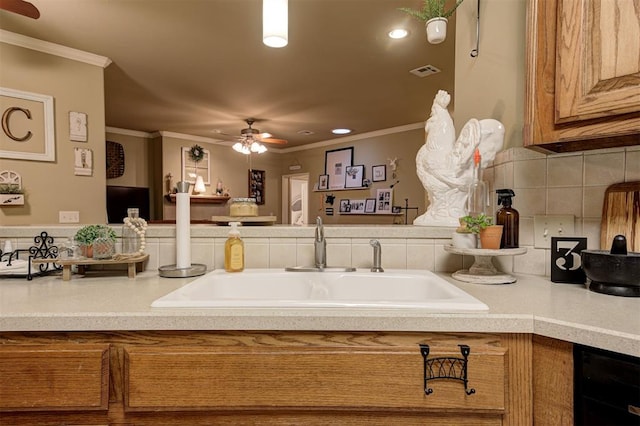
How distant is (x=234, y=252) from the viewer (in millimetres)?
1288

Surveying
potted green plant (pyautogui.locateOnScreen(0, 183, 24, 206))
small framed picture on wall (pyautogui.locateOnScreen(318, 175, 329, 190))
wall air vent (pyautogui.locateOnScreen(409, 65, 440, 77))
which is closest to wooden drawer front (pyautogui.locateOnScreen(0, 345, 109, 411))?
potted green plant (pyautogui.locateOnScreen(0, 183, 24, 206))

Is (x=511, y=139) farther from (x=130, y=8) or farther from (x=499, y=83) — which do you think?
(x=130, y=8)

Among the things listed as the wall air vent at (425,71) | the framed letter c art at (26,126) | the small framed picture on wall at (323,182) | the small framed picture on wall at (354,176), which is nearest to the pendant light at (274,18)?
the wall air vent at (425,71)

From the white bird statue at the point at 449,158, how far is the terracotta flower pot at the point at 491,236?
0.76 feet

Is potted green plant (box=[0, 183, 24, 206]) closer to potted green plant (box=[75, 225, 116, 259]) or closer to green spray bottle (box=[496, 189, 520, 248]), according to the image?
potted green plant (box=[75, 225, 116, 259])

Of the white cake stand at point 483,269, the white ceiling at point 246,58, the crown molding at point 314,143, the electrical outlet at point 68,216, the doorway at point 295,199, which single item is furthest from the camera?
the doorway at point 295,199

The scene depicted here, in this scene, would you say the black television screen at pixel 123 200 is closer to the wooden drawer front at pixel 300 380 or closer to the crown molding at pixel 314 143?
the crown molding at pixel 314 143

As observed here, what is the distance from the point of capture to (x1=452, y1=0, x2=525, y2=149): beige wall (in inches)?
56.4

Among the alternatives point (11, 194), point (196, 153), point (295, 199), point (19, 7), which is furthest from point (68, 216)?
point (295, 199)

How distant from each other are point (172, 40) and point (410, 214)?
13.5 feet

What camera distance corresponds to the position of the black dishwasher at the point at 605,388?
653 mm

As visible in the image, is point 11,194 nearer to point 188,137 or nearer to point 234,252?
point 234,252

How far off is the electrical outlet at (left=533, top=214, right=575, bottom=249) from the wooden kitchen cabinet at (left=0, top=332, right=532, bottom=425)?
0.63 meters

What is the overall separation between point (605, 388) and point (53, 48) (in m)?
3.94
